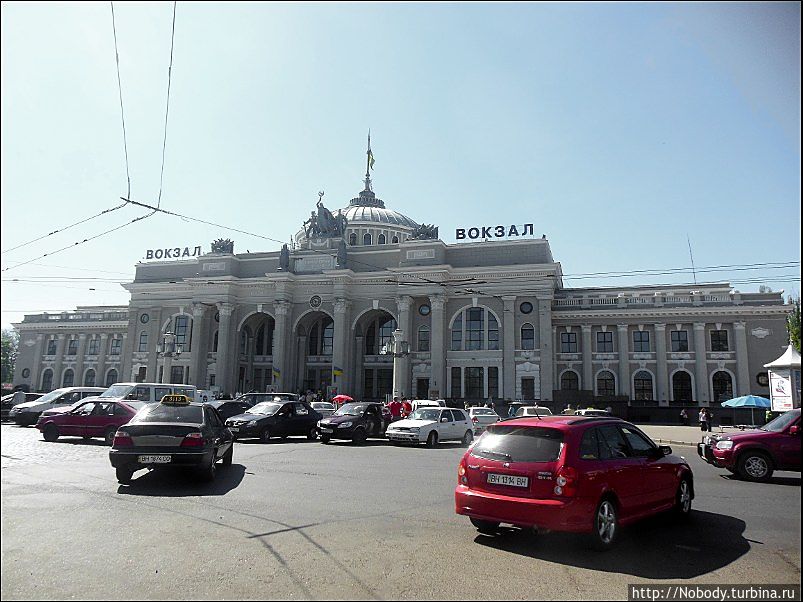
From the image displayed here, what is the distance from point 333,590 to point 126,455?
6.92m

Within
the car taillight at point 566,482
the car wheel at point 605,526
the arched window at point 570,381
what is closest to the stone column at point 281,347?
the arched window at point 570,381

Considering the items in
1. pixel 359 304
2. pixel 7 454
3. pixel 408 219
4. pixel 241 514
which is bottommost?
pixel 241 514

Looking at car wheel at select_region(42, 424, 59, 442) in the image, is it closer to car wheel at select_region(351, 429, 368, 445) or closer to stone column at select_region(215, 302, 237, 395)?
car wheel at select_region(351, 429, 368, 445)

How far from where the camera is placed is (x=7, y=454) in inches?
138

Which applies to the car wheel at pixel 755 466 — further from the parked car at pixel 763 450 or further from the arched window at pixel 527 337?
the arched window at pixel 527 337

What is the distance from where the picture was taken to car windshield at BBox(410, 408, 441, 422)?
2122 centimetres

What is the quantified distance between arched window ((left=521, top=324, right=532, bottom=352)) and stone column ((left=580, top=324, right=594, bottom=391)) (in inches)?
198

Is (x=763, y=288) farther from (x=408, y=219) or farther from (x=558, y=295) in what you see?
(x=408, y=219)

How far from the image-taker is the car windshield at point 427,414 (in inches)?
835

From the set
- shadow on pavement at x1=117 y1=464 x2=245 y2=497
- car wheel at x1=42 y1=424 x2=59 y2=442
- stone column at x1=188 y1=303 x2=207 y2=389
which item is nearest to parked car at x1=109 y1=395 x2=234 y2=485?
shadow on pavement at x1=117 y1=464 x2=245 y2=497

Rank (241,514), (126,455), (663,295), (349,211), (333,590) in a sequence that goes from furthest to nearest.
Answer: (349,211)
(663,295)
(126,455)
(241,514)
(333,590)

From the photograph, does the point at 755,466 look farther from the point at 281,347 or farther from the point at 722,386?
the point at 281,347

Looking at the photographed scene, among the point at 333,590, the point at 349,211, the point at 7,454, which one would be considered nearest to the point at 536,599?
the point at 333,590

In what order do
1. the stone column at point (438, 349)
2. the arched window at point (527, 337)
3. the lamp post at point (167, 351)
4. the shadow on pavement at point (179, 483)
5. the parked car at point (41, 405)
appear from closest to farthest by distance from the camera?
the shadow on pavement at point (179, 483)
the parked car at point (41, 405)
the lamp post at point (167, 351)
the arched window at point (527, 337)
the stone column at point (438, 349)
